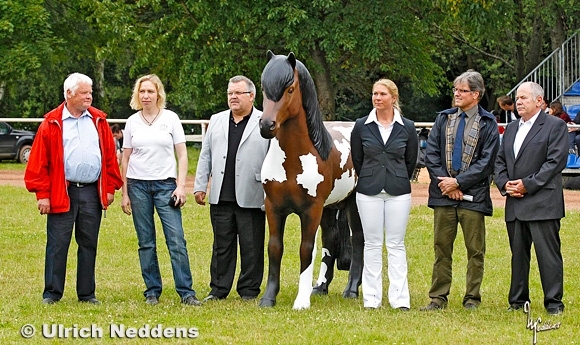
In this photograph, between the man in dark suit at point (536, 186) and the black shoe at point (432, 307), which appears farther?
the black shoe at point (432, 307)

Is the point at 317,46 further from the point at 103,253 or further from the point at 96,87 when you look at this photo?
the point at 96,87

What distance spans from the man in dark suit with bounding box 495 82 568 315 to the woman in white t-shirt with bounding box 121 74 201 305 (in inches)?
111

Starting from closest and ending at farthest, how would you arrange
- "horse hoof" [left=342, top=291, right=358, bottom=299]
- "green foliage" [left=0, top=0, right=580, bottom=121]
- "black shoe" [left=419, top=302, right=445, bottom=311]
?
"black shoe" [left=419, top=302, right=445, bottom=311] < "horse hoof" [left=342, top=291, right=358, bottom=299] < "green foliage" [left=0, top=0, right=580, bottom=121]

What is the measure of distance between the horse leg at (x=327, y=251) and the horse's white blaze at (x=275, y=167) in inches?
52.1

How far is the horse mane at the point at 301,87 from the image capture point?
320 inches

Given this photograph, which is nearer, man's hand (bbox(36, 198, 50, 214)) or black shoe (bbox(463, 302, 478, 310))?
man's hand (bbox(36, 198, 50, 214))

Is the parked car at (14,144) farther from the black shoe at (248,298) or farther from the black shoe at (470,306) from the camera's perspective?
the black shoe at (470,306)

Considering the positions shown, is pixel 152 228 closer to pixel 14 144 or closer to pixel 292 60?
pixel 292 60

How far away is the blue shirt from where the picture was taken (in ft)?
28.2

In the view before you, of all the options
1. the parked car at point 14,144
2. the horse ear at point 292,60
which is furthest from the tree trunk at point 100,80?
the horse ear at point 292,60

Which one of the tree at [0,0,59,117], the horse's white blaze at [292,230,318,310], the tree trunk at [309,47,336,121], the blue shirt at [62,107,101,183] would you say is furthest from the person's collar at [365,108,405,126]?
the tree at [0,0,59,117]

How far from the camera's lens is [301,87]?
8422mm

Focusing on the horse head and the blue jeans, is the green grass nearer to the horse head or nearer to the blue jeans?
the blue jeans

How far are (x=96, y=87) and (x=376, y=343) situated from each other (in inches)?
1392
